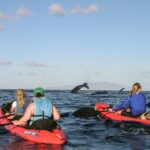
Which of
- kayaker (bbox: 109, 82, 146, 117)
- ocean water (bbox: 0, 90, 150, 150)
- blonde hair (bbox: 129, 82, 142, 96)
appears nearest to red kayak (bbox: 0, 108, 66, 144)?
ocean water (bbox: 0, 90, 150, 150)

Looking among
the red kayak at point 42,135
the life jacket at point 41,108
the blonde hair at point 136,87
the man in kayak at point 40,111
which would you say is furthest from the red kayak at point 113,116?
the life jacket at point 41,108

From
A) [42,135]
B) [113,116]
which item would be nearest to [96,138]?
[42,135]

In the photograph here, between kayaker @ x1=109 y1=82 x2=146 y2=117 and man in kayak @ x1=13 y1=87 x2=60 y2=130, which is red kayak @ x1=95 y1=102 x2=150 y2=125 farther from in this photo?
man in kayak @ x1=13 y1=87 x2=60 y2=130

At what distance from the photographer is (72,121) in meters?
25.9

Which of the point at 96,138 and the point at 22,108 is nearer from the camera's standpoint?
the point at 96,138

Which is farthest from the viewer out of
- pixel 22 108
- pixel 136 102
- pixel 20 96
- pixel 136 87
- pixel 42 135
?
pixel 136 102

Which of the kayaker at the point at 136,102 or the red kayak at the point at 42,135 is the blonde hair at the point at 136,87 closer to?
the kayaker at the point at 136,102

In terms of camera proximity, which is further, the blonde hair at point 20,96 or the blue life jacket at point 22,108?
the blue life jacket at point 22,108

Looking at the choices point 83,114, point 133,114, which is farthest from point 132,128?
point 83,114

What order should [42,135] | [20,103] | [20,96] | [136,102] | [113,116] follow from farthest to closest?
[113,116], [136,102], [20,103], [20,96], [42,135]

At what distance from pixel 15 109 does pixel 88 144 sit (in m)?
4.53

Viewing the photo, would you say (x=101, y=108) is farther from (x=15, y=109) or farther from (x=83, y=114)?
(x=15, y=109)

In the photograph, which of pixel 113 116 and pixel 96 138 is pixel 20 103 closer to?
pixel 96 138

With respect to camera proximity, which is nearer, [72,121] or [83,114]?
[72,121]
